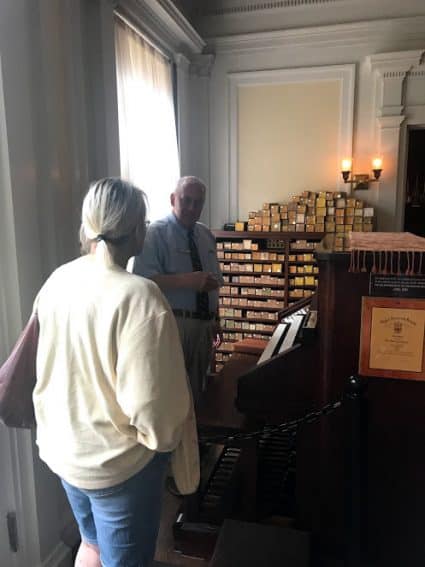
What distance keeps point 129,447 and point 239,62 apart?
4240mm

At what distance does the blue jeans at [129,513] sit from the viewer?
109 cm

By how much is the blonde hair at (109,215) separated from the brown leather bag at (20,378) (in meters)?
0.31

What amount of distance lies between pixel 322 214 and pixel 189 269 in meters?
2.27

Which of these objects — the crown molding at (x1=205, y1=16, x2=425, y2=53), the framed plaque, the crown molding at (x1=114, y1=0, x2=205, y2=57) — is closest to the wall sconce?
the crown molding at (x1=205, y1=16, x2=425, y2=53)

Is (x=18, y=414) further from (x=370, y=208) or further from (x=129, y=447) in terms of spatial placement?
(x=370, y=208)

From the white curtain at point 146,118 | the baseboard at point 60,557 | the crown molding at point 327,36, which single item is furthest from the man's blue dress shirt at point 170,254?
the crown molding at point 327,36

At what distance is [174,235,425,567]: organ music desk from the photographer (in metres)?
1.56

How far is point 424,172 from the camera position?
5.85 meters

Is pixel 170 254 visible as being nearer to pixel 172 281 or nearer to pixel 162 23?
pixel 172 281

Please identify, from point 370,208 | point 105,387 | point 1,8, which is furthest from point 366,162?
point 105,387

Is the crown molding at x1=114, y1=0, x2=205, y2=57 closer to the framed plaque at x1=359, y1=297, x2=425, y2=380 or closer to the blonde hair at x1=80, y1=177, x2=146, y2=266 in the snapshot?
the blonde hair at x1=80, y1=177, x2=146, y2=266

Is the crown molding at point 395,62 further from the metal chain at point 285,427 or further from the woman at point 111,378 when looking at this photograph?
Result: the woman at point 111,378

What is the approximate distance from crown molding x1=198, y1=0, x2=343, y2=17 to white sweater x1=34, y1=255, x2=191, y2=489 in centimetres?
413

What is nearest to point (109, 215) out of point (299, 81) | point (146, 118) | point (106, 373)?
point (106, 373)
